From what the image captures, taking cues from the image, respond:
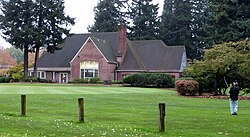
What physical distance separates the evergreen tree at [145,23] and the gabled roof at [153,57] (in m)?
16.2

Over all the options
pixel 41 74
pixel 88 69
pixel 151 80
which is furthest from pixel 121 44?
pixel 41 74

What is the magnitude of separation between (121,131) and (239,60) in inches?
938

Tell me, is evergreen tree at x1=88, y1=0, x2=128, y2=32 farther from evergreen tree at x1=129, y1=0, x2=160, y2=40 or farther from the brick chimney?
the brick chimney

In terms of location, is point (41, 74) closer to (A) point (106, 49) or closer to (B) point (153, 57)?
(A) point (106, 49)

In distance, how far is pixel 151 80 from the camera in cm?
5256

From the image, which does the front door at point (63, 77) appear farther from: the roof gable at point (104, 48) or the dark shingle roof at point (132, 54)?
the roof gable at point (104, 48)

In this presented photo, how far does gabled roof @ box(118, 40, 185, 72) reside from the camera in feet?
210

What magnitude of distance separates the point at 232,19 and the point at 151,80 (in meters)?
13.0

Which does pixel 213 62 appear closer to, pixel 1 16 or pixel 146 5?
pixel 1 16

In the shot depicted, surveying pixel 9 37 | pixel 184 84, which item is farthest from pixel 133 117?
pixel 9 37

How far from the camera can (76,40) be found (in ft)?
237

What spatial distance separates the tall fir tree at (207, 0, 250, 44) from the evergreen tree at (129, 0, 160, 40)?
30838mm

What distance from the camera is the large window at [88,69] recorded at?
208 ft

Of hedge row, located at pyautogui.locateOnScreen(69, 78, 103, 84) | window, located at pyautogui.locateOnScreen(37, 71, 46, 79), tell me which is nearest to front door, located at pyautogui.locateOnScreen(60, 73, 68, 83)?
window, located at pyautogui.locateOnScreen(37, 71, 46, 79)
